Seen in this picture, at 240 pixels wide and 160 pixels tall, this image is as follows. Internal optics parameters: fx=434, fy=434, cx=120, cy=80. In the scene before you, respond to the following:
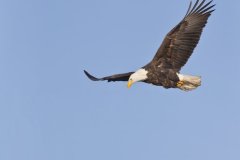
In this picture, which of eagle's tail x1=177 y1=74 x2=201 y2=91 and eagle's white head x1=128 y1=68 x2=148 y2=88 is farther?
eagle's white head x1=128 y1=68 x2=148 y2=88

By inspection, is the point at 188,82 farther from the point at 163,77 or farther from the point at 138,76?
the point at 138,76

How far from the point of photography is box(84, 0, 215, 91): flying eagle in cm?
959

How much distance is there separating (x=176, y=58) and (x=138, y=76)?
968mm

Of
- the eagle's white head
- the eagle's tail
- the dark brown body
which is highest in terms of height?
the eagle's white head

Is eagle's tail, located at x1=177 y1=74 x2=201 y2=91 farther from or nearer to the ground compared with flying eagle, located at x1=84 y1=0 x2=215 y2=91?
nearer to the ground

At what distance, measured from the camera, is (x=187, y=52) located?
32.2 feet

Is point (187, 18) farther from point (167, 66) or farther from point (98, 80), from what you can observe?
point (98, 80)

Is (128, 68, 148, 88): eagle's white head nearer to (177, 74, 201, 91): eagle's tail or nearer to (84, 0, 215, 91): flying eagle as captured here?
(84, 0, 215, 91): flying eagle

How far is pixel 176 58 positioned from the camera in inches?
387

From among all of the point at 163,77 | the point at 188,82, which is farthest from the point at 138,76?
the point at 188,82

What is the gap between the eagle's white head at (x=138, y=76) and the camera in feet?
31.7

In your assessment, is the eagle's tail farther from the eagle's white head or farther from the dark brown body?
the eagle's white head

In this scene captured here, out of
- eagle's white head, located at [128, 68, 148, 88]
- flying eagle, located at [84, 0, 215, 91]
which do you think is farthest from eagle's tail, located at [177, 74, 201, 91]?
eagle's white head, located at [128, 68, 148, 88]

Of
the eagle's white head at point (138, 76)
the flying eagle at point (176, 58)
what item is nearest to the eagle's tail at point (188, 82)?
the flying eagle at point (176, 58)
